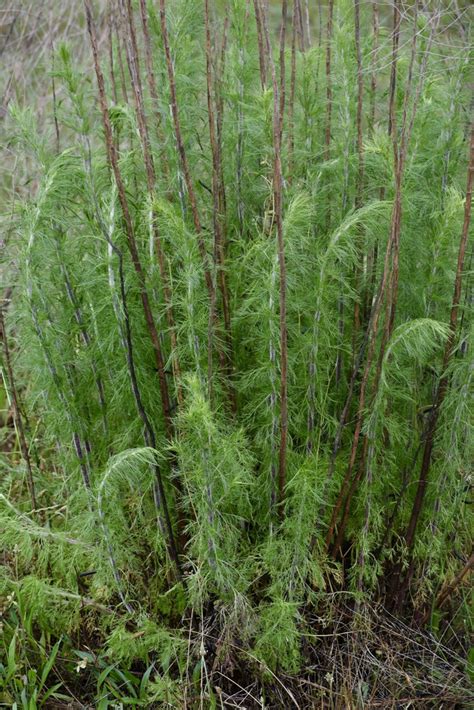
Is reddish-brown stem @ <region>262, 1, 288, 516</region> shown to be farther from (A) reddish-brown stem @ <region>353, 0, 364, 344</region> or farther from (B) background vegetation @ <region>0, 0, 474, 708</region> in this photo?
(A) reddish-brown stem @ <region>353, 0, 364, 344</region>

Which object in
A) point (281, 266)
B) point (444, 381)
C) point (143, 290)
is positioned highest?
point (281, 266)

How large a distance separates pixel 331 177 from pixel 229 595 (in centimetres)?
142

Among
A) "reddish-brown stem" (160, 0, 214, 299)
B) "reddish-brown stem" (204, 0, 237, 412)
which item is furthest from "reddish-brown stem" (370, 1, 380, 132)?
"reddish-brown stem" (160, 0, 214, 299)

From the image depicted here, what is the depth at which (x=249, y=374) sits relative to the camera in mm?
2215

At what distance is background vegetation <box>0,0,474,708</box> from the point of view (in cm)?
212

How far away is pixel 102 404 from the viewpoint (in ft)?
7.72

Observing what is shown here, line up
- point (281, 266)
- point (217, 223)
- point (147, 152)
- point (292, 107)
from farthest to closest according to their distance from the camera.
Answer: point (292, 107), point (217, 223), point (147, 152), point (281, 266)

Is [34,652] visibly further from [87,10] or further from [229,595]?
[87,10]

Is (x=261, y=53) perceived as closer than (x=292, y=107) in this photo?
Yes

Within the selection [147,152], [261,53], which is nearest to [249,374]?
[147,152]

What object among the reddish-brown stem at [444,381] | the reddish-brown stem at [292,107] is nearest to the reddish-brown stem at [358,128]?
the reddish-brown stem at [292,107]

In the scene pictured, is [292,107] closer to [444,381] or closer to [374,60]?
[374,60]

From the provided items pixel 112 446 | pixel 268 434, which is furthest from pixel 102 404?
pixel 268 434

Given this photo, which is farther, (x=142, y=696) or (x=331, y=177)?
(x=331, y=177)
